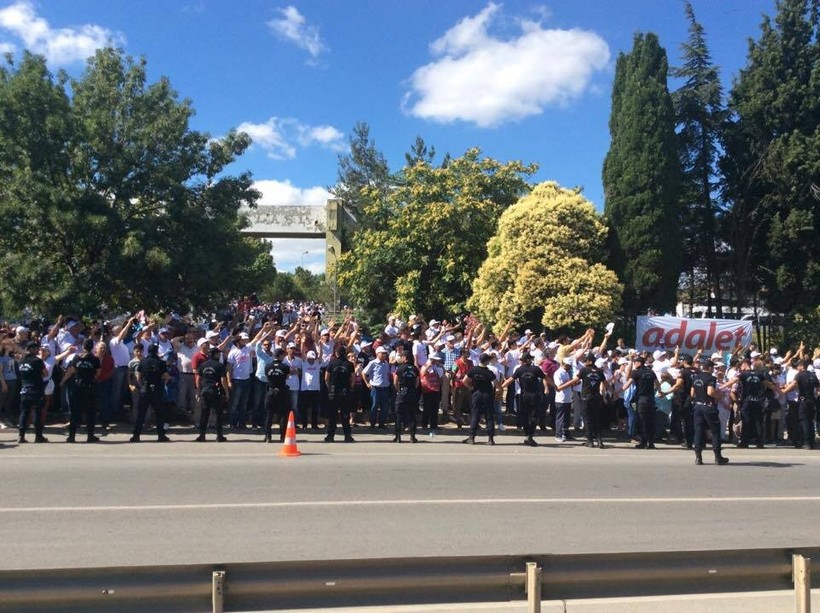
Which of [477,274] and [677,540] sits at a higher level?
[477,274]

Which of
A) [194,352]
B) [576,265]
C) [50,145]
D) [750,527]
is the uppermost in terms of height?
[50,145]

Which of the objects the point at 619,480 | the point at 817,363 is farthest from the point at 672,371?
the point at 619,480

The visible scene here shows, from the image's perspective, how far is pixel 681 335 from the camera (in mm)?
21031

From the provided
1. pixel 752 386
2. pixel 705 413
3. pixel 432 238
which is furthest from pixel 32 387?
pixel 432 238

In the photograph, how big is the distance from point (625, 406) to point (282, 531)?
10.3 metres

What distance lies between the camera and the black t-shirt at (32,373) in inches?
472

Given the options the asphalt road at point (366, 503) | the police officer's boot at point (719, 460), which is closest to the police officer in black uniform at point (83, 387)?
the asphalt road at point (366, 503)

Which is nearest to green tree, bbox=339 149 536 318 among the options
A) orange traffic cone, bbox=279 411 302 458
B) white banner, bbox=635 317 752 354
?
white banner, bbox=635 317 752 354

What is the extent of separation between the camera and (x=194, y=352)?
47.8 ft

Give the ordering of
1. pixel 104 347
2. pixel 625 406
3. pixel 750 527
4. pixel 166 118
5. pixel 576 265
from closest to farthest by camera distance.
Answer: pixel 750 527
pixel 104 347
pixel 625 406
pixel 166 118
pixel 576 265

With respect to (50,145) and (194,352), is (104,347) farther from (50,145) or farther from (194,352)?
(50,145)

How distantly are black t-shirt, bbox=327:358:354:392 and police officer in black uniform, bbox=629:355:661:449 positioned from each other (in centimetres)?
568

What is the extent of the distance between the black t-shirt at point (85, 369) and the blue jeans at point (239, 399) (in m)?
2.66

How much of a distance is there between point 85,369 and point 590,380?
893 cm
